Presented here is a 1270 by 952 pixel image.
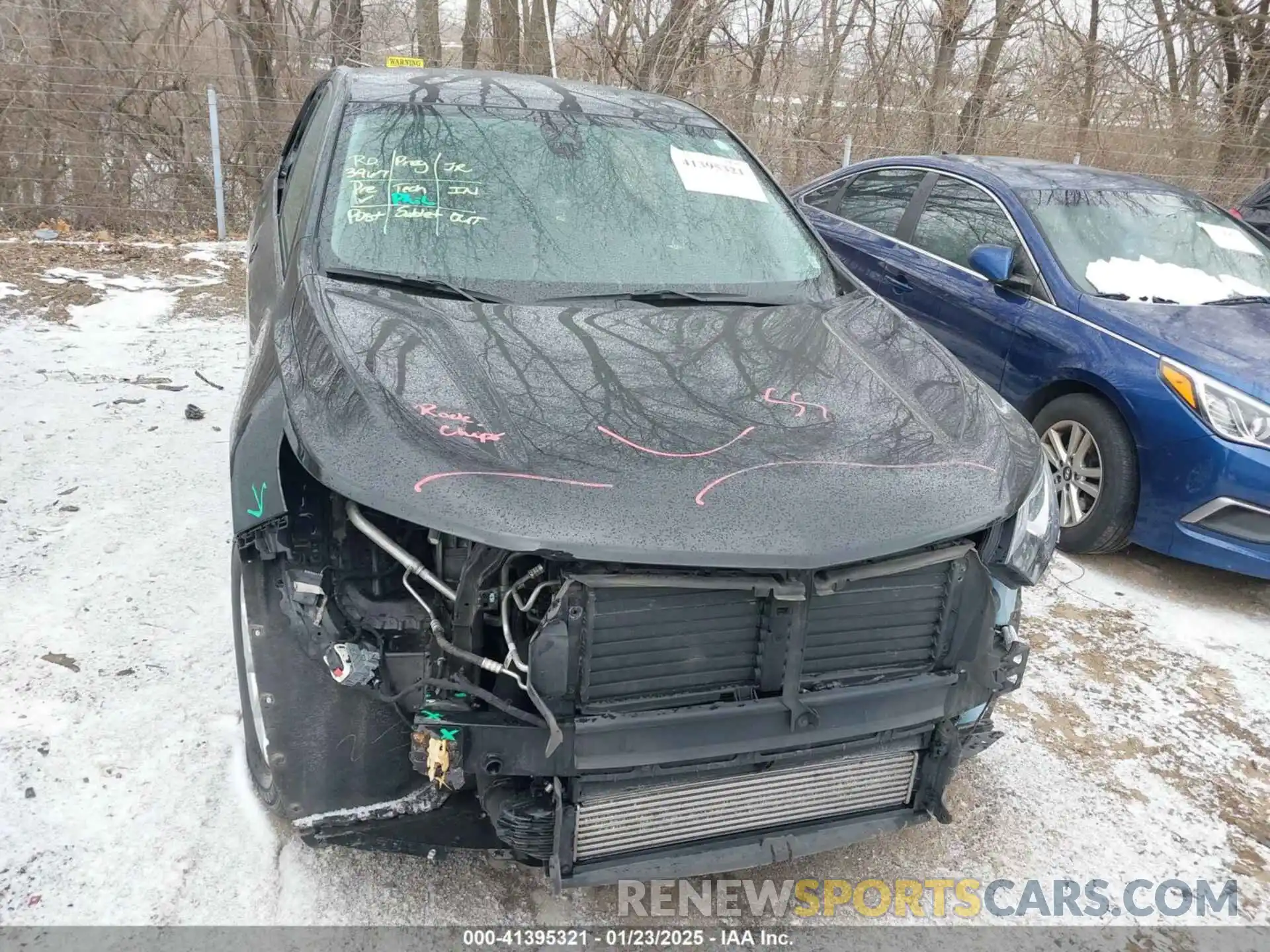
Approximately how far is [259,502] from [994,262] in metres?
3.44

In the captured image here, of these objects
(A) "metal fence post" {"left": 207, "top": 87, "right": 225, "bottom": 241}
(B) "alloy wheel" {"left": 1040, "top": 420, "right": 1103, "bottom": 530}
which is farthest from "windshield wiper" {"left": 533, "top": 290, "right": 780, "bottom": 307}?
(A) "metal fence post" {"left": 207, "top": 87, "right": 225, "bottom": 241}

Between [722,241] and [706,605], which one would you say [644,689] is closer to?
[706,605]

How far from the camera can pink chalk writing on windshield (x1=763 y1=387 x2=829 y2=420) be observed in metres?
2.12

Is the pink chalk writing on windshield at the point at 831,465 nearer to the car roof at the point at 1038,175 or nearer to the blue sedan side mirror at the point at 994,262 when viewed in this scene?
the blue sedan side mirror at the point at 994,262

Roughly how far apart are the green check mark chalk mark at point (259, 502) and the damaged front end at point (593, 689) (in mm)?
47

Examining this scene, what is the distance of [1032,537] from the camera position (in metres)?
2.14

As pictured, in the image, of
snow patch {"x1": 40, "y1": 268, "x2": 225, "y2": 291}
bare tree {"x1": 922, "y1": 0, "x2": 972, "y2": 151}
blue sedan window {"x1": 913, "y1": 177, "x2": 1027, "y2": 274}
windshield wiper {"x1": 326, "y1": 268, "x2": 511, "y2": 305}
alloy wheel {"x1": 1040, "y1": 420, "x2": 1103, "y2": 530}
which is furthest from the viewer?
bare tree {"x1": 922, "y1": 0, "x2": 972, "y2": 151}

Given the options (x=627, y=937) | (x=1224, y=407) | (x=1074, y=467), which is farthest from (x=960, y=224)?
(x=627, y=937)

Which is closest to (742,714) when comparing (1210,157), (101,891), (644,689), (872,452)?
(644,689)

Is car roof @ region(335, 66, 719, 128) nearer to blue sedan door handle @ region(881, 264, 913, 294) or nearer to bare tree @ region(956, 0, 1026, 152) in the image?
blue sedan door handle @ region(881, 264, 913, 294)

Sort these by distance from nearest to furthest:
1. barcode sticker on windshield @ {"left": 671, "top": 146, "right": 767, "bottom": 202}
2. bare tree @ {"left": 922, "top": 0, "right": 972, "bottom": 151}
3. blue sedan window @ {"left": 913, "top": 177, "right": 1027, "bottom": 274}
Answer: barcode sticker on windshield @ {"left": 671, "top": 146, "right": 767, "bottom": 202} < blue sedan window @ {"left": 913, "top": 177, "right": 1027, "bottom": 274} < bare tree @ {"left": 922, "top": 0, "right": 972, "bottom": 151}

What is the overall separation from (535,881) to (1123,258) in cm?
389

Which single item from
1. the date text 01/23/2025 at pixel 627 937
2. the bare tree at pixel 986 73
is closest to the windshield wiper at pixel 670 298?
the date text 01/23/2025 at pixel 627 937

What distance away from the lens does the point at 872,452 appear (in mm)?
1979
